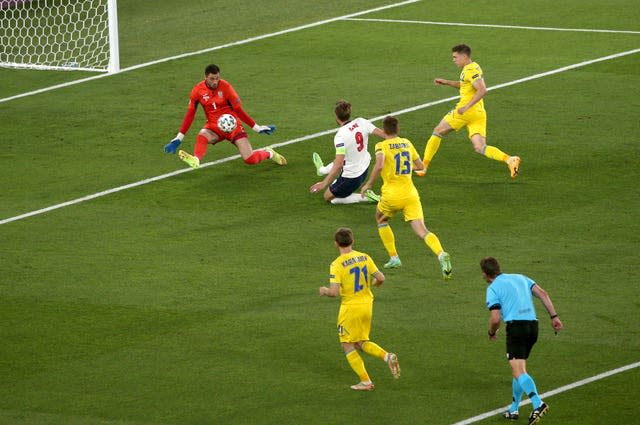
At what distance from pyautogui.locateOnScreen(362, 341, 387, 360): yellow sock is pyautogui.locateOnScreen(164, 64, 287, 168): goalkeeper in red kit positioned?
7894mm

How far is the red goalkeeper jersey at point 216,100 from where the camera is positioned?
69.7ft

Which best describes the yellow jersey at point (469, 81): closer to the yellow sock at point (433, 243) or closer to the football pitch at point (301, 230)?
the football pitch at point (301, 230)

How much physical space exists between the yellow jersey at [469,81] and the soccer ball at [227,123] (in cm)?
352

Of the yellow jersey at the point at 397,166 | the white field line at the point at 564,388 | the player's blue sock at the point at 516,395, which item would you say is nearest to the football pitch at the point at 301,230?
the white field line at the point at 564,388

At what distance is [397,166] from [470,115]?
13.6 ft

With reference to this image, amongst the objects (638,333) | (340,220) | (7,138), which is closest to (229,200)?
(340,220)

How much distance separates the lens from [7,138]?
77.2 feet

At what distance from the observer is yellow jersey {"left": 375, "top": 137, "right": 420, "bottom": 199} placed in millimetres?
16734

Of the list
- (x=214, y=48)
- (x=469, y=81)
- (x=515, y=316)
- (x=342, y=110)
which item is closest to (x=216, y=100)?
(x=342, y=110)

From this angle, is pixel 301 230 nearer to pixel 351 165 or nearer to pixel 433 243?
pixel 351 165

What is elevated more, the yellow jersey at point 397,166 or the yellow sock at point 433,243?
the yellow jersey at point 397,166

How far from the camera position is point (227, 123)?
69.8 ft

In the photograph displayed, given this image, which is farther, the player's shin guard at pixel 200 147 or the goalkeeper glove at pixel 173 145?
the player's shin guard at pixel 200 147

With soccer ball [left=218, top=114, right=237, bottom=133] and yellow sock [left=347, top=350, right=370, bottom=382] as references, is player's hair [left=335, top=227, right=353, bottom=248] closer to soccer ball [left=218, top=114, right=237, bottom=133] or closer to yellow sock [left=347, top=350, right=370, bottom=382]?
yellow sock [left=347, top=350, right=370, bottom=382]
